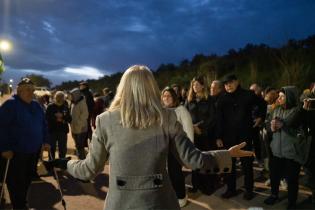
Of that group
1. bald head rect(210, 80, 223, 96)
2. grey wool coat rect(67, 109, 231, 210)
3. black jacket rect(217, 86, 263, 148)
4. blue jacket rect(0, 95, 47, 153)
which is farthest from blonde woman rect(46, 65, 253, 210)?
bald head rect(210, 80, 223, 96)

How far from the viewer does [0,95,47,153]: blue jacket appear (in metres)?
5.59

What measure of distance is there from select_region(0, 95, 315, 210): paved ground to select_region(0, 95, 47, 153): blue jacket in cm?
147

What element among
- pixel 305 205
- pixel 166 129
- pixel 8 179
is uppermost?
pixel 166 129

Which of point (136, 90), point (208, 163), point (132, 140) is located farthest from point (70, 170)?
point (208, 163)

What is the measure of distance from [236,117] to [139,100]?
176 inches

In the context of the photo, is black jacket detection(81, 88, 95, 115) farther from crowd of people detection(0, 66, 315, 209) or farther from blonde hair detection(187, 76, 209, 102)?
blonde hair detection(187, 76, 209, 102)

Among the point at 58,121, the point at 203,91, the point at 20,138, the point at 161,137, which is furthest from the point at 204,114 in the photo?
the point at 161,137

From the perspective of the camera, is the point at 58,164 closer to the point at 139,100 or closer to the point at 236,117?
the point at 139,100

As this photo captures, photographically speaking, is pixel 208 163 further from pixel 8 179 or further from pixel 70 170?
pixel 8 179

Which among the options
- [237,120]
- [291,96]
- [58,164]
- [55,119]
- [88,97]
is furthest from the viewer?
[88,97]

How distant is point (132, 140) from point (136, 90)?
30cm

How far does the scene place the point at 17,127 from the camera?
18.4 ft

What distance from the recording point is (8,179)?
223 inches

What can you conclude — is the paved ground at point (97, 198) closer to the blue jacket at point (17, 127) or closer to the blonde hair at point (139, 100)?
the blue jacket at point (17, 127)
